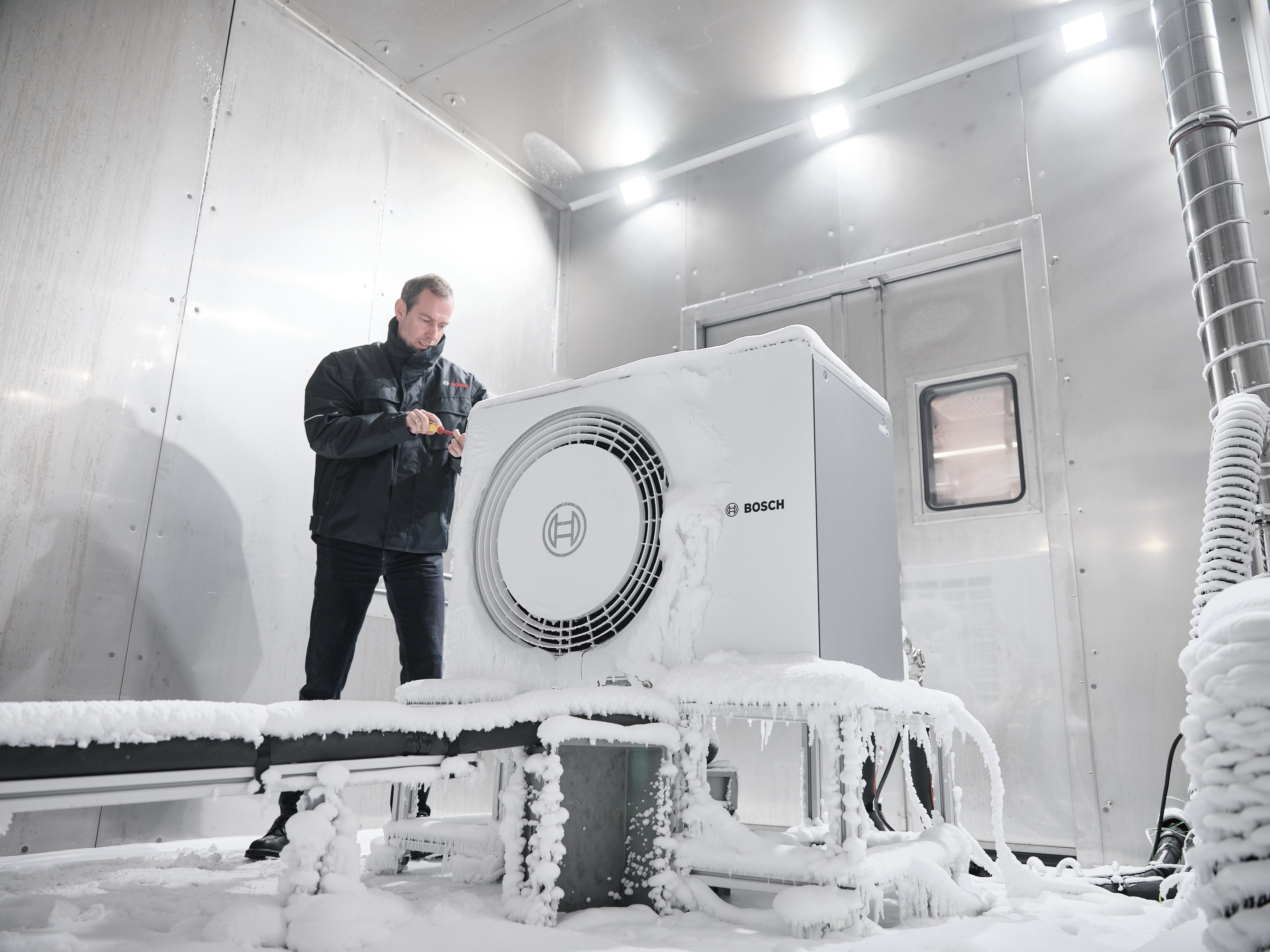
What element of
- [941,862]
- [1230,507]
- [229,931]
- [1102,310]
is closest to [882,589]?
[941,862]

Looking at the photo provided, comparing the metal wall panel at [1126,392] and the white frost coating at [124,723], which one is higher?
the metal wall panel at [1126,392]

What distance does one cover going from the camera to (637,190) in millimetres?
4230

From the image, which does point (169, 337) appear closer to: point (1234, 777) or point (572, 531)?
point (572, 531)

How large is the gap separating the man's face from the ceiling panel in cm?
160

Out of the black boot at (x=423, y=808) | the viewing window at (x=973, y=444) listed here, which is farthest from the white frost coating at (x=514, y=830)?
the viewing window at (x=973, y=444)

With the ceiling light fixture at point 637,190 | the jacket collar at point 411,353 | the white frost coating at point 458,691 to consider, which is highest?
the ceiling light fixture at point 637,190

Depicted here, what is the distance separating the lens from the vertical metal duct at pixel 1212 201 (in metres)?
2.02

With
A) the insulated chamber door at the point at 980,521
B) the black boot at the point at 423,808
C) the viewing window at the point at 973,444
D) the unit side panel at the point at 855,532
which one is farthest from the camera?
the viewing window at the point at 973,444

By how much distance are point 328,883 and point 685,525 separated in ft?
2.27

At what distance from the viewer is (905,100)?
11.7 ft

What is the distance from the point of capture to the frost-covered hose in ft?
4.48

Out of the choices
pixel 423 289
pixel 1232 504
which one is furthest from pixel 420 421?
Result: pixel 1232 504

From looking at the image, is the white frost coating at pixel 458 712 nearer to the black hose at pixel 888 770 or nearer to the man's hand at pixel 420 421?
the man's hand at pixel 420 421

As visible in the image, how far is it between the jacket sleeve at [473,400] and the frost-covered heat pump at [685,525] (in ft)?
2.12
